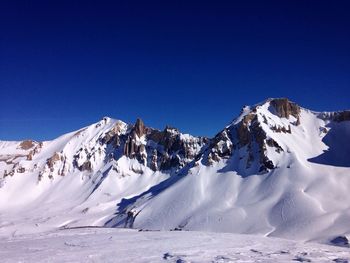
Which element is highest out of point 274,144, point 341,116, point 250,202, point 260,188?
point 341,116

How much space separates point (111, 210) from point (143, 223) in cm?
4931

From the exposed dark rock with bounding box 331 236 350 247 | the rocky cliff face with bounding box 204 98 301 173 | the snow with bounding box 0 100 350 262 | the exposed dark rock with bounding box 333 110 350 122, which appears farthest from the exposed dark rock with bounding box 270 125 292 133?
the exposed dark rock with bounding box 331 236 350 247

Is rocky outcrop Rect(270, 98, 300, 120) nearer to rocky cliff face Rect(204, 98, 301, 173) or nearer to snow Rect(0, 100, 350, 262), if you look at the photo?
rocky cliff face Rect(204, 98, 301, 173)

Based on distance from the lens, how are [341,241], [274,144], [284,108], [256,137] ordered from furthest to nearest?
[284,108]
[256,137]
[274,144]
[341,241]

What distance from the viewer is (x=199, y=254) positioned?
36.2 meters

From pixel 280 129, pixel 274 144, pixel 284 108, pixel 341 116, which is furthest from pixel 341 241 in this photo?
pixel 341 116

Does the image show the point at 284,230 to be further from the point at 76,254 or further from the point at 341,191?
the point at 76,254

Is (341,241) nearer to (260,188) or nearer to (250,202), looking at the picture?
(250,202)

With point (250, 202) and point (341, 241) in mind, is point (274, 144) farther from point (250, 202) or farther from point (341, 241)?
point (341, 241)

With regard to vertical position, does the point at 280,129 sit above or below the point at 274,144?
above

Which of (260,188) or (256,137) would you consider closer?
(260,188)

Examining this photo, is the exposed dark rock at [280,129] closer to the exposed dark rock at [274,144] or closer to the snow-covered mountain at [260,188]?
the snow-covered mountain at [260,188]

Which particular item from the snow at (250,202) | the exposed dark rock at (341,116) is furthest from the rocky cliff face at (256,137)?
the exposed dark rock at (341,116)

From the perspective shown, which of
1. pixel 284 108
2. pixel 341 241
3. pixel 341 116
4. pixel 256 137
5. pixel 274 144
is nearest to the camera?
pixel 341 241
